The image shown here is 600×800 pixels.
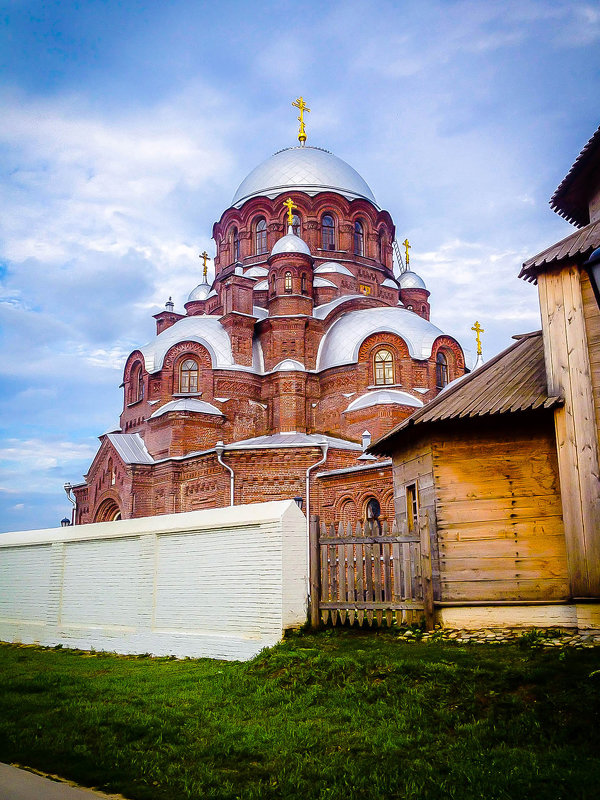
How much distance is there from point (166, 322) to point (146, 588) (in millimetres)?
23280

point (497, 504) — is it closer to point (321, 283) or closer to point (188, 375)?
point (188, 375)

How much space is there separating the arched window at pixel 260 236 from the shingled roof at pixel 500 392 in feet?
71.4

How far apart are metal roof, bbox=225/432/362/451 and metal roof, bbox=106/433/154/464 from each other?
344 cm

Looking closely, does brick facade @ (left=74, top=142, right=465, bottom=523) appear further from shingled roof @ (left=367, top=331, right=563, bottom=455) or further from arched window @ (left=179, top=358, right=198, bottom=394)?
shingled roof @ (left=367, top=331, right=563, bottom=455)

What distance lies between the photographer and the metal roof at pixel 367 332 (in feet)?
83.6

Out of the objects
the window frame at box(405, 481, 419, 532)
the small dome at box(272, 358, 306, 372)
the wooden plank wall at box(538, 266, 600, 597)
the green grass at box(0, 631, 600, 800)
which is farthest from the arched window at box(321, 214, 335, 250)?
the green grass at box(0, 631, 600, 800)

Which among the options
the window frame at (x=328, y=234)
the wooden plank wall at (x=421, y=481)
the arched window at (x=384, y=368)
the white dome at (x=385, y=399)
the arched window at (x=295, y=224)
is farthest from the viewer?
the window frame at (x=328, y=234)

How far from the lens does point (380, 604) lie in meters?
8.70

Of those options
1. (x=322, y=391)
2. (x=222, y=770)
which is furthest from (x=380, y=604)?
(x=322, y=391)

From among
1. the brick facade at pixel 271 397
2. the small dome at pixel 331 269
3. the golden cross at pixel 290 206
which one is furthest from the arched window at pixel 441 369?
the golden cross at pixel 290 206

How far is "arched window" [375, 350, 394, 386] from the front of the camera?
82.3 feet

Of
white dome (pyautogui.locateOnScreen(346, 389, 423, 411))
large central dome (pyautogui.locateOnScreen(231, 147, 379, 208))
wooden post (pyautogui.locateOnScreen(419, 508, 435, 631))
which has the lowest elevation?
wooden post (pyautogui.locateOnScreen(419, 508, 435, 631))

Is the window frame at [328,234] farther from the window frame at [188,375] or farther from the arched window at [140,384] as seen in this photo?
the arched window at [140,384]

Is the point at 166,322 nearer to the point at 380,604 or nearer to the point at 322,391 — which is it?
the point at 322,391
